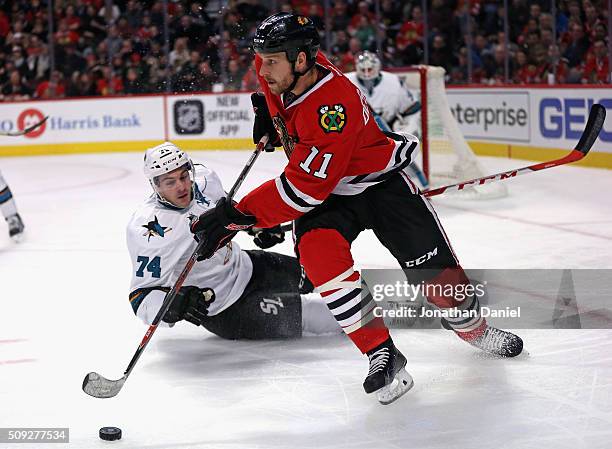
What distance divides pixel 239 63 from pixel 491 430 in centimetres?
830

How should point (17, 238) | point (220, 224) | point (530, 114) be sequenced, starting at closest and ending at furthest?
point (220, 224) < point (17, 238) < point (530, 114)

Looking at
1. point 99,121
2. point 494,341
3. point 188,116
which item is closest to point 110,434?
point 494,341

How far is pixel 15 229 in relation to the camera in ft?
18.1

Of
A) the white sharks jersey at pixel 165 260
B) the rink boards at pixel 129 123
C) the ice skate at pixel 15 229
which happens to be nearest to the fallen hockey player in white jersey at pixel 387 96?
the ice skate at pixel 15 229

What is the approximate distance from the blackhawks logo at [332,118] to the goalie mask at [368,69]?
12.9 ft

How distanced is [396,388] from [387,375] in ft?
0.29

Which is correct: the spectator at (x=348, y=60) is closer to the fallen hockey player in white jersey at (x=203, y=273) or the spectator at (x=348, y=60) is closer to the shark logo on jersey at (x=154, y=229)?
the fallen hockey player in white jersey at (x=203, y=273)

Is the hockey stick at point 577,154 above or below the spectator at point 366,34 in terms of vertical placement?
above

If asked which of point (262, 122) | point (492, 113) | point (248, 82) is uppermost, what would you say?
point (262, 122)

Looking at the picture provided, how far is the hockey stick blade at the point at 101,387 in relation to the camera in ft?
8.61

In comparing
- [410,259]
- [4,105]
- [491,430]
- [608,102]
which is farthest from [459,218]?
[4,105]

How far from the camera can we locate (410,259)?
9.05 feet

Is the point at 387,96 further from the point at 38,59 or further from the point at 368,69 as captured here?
the point at 38,59

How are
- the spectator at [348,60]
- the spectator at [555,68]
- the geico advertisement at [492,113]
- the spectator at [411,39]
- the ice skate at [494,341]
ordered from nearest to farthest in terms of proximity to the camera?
the ice skate at [494,341]
the spectator at [555,68]
the geico advertisement at [492,113]
the spectator at [411,39]
the spectator at [348,60]
